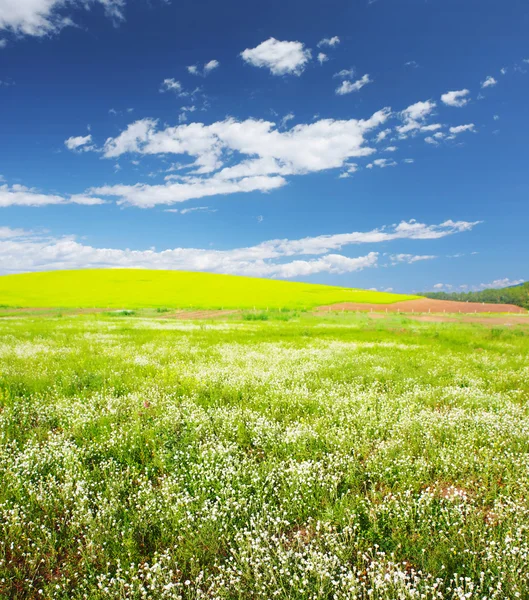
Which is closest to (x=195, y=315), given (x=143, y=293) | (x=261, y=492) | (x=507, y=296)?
(x=143, y=293)

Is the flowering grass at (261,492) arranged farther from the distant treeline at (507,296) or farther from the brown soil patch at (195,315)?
the distant treeline at (507,296)

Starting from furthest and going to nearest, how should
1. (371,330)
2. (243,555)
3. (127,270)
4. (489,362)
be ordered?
(127,270), (371,330), (489,362), (243,555)

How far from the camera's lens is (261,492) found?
4.25m

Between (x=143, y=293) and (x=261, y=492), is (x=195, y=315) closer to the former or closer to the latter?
(x=143, y=293)

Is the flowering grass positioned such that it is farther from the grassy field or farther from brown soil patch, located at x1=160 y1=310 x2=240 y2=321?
the grassy field

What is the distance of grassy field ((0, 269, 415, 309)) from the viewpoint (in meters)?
59.2

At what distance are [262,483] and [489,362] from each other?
11.5 m

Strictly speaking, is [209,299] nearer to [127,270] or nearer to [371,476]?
[127,270]

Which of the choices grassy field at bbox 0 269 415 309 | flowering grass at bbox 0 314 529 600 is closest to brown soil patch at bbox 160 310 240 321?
grassy field at bbox 0 269 415 309

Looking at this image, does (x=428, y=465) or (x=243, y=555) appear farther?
(x=428, y=465)

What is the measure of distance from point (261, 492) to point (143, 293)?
238 feet

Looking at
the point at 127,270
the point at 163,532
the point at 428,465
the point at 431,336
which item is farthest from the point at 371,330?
the point at 127,270

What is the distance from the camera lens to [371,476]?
15.1 feet

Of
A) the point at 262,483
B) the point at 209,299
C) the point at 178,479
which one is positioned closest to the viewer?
the point at 262,483
